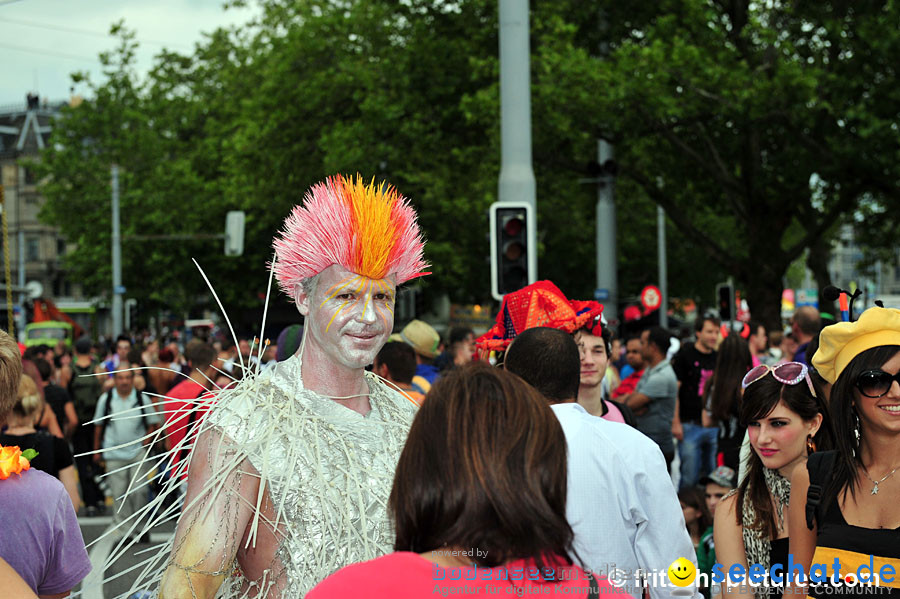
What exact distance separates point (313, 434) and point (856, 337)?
63.4 inches

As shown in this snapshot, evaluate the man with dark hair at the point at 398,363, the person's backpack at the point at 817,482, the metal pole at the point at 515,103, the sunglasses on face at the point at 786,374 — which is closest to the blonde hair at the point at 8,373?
the person's backpack at the point at 817,482

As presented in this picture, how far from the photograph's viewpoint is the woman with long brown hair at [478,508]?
1.76 meters

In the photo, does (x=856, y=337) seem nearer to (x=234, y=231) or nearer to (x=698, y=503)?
(x=698, y=503)

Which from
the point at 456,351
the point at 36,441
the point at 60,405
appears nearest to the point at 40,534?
the point at 36,441

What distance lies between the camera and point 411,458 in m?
1.87

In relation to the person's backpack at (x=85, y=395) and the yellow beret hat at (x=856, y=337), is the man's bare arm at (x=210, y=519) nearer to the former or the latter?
the yellow beret hat at (x=856, y=337)

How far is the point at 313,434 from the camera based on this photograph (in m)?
2.73

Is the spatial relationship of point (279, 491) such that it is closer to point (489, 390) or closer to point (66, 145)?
point (489, 390)

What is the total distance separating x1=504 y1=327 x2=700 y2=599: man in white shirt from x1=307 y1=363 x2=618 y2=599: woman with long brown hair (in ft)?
5.03

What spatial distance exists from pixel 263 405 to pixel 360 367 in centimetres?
29

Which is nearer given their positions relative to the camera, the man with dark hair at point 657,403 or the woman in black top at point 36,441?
the woman in black top at point 36,441

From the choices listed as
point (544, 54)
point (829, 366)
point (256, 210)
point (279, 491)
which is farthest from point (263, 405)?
point (256, 210)

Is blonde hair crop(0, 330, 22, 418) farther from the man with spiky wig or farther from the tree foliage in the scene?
the tree foliage

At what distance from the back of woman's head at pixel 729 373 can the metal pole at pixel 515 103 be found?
87.7 inches
